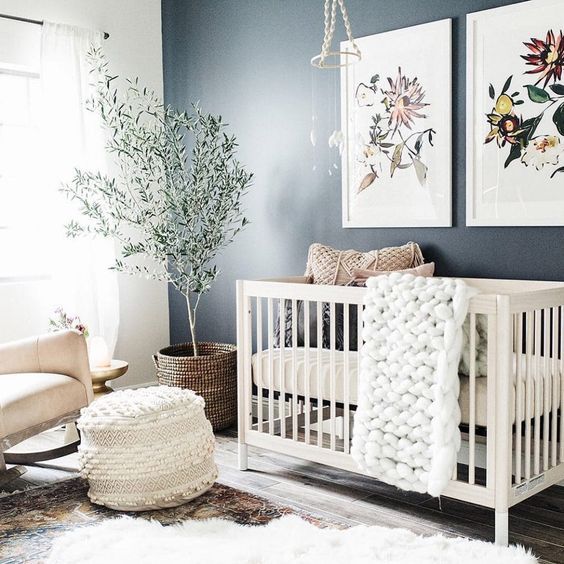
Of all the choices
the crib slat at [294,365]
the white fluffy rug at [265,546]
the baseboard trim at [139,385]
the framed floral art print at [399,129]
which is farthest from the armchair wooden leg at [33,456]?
the framed floral art print at [399,129]

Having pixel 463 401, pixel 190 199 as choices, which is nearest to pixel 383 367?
pixel 463 401

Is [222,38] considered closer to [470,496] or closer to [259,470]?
[259,470]

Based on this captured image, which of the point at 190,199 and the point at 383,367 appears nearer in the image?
the point at 383,367

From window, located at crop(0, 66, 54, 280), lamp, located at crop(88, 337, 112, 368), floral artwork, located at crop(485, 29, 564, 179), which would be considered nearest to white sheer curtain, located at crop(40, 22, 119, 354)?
window, located at crop(0, 66, 54, 280)

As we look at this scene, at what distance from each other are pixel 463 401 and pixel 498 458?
229mm

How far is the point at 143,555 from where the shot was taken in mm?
2340

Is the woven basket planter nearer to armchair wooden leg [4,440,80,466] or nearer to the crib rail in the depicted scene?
the crib rail

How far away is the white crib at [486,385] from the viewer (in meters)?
2.41

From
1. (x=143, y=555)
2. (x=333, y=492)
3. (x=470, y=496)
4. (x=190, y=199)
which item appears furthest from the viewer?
(x=190, y=199)

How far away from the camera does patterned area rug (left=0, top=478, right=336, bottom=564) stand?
8.30 ft

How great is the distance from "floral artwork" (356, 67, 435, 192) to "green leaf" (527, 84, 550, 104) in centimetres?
46

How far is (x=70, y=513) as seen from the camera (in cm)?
275

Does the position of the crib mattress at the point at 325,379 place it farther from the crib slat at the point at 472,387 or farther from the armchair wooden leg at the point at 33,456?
the armchair wooden leg at the point at 33,456

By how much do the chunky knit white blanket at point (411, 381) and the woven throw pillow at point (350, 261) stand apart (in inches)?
24.5
